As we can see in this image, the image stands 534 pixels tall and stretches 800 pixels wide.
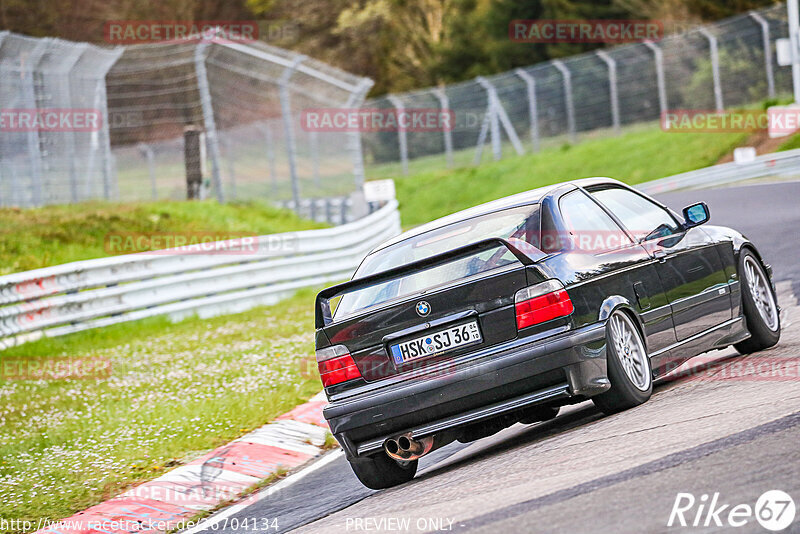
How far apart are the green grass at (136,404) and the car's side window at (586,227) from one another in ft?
10.0

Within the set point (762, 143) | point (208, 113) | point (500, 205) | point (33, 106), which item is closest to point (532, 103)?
point (762, 143)

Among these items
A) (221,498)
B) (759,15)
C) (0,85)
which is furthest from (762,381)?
(759,15)

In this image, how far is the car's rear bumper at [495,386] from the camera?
5996mm

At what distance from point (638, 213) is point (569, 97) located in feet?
89.1

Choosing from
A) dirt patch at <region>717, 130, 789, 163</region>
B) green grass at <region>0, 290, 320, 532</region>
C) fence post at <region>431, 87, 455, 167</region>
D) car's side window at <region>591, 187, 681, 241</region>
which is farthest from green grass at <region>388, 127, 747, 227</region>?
car's side window at <region>591, 187, 681, 241</region>

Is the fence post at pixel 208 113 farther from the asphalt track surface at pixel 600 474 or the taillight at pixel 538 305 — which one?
the taillight at pixel 538 305

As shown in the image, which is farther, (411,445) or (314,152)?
(314,152)

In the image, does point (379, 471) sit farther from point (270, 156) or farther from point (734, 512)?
point (270, 156)

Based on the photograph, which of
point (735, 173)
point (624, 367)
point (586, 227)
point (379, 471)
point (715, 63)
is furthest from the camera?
point (715, 63)

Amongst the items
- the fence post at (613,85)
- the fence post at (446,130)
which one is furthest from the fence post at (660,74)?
the fence post at (446,130)

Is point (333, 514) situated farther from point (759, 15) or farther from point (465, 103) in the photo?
point (465, 103)

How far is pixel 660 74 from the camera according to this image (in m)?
32.3

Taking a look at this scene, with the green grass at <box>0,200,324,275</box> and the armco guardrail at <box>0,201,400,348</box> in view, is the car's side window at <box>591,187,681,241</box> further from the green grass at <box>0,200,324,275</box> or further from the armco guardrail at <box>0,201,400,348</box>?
the green grass at <box>0,200,324,275</box>

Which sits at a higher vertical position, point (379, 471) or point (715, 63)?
point (715, 63)
